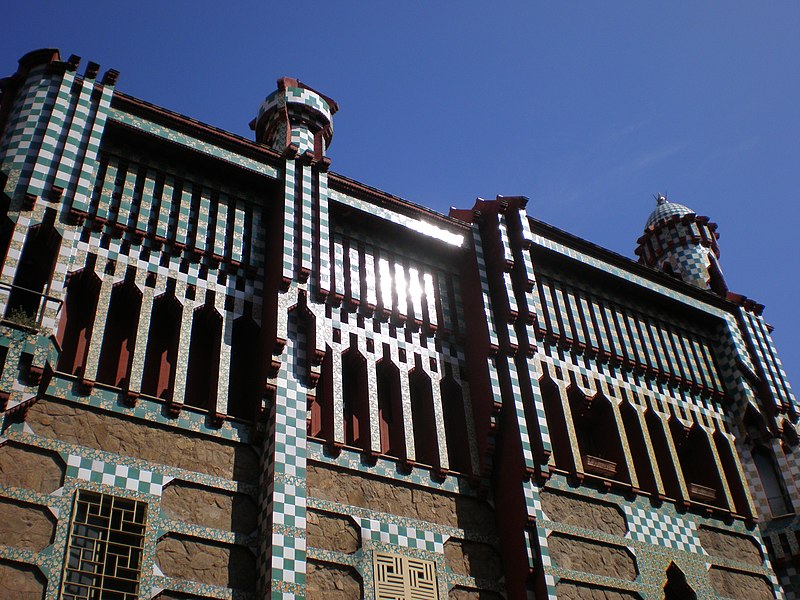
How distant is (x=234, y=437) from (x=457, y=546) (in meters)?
3.45

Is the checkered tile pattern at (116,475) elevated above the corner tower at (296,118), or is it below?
below

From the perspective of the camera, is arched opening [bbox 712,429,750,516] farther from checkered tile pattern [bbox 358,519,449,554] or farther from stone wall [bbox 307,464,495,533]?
checkered tile pattern [bbox 358,519,449,554]

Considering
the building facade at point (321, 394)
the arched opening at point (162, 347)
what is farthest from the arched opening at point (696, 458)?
the arched opening at point (162, 347)

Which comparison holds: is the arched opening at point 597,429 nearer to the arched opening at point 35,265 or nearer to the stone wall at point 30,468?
the stone wall at point 30,468

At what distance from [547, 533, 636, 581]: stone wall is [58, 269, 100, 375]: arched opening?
6.99 meters

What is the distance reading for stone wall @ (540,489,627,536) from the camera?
14250mm

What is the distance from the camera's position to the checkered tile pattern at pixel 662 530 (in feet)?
48.9

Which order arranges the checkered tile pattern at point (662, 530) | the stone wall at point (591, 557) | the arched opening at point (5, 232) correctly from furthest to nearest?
1. the checkered tile pattern at point (662, 530)
2. the stone wall at point (591, 557)
3. the arched opening at point (5, 232)

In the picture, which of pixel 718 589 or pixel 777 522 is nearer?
pixel 718 589

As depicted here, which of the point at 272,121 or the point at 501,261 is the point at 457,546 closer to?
the point at 501,261

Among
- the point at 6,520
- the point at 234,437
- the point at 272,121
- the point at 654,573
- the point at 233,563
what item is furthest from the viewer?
the point at 272,121

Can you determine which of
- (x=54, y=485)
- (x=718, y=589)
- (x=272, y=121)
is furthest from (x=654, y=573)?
(x=272, y=121)

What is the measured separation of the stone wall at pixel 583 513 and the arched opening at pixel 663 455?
1468 mm

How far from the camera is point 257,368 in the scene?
43.9ft
